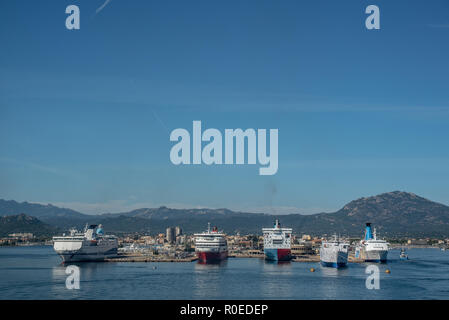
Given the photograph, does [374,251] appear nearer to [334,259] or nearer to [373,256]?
[373,256]

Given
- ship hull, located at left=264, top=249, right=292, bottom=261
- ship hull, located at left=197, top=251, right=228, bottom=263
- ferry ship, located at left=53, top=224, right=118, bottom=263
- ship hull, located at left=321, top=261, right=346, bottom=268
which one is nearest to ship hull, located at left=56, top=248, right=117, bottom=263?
ferry ship, located at left=53, top=224, right=118, bottom=263

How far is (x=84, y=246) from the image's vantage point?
92.2m

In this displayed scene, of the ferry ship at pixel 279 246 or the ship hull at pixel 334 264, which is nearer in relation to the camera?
the ship hull at pixel 334 264

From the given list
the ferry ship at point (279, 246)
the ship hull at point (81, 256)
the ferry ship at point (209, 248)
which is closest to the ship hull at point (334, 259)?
the ferry ship at point (279, 246)

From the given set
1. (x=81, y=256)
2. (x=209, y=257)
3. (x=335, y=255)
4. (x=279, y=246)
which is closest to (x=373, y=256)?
(x=279, y=246)

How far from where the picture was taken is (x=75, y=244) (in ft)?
293

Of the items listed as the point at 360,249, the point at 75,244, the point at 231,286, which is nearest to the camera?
the point at 231,286

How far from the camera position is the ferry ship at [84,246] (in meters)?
88.1

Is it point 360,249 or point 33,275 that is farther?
point 360,249

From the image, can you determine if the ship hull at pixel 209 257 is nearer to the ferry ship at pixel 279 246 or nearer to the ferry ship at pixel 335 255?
the ferry ship at pixel 279 246
